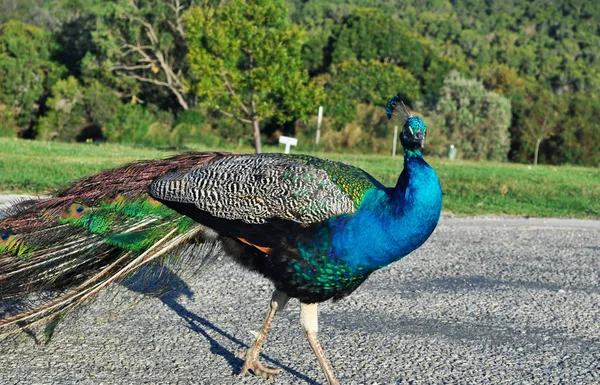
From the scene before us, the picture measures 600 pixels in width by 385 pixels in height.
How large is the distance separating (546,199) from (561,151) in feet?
83.9

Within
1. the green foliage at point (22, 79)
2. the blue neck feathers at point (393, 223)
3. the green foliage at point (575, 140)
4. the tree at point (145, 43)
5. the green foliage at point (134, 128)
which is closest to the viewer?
the blue neck feathers at point (393, 223)

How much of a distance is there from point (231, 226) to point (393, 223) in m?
0.87

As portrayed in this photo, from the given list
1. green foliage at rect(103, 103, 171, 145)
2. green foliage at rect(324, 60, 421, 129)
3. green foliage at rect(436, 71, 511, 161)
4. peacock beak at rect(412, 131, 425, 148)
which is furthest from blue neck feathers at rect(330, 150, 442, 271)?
green foliage at rect(324, 60, 421, 129)

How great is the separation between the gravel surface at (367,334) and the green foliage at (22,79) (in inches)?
1292

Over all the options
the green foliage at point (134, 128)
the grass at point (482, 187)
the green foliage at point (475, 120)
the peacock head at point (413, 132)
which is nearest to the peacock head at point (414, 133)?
the peacock head at point (413, 132)

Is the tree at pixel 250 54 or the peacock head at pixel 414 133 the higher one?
the tree at pixel 250 54

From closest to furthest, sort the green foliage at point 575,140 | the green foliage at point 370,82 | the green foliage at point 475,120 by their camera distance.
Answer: the green foliage at point 475,120 → the green foliage at point 575,140 → the green foliage at point 370,82

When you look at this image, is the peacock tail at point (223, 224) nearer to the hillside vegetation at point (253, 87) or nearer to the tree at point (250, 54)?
the tree at point (250, 54)

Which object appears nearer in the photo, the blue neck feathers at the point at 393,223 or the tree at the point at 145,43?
the blue neck feathers at the point at 393,223

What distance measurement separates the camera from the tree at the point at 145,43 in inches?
1406

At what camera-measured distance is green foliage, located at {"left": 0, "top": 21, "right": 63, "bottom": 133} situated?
36.5 metres

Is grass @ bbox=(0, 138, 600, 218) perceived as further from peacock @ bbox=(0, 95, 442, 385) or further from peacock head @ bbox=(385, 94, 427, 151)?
peacock head @ bbox=(385, 94, 427, 151)

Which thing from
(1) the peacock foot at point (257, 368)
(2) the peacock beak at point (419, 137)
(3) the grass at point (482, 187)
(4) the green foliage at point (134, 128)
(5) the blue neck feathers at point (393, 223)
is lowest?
(4) the green foliage at point (134, 128)

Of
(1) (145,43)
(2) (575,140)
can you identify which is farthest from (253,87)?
(2) (575,140)
